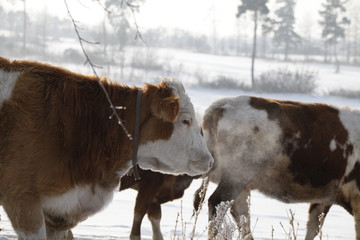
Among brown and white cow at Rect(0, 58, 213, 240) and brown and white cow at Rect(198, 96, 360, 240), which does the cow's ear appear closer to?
brown and white cow at Rect(0, 58, 213, 240)

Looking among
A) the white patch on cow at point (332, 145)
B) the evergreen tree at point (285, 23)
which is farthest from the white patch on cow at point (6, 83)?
the evergreen tree at point (285, 23)

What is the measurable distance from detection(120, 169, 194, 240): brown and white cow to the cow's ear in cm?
257

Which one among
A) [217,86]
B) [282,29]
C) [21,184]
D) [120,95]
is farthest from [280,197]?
[282,29]

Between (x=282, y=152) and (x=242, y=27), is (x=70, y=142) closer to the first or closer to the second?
(x=282, y=152)

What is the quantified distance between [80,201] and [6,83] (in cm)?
100

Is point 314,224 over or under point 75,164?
under

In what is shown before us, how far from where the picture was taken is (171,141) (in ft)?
15.7

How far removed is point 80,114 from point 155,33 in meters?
112

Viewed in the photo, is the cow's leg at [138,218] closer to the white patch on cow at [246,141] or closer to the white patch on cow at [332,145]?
the white patch on cow at [246,141]

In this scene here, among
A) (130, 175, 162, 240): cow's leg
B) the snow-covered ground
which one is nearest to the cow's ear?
the snow-covered ground

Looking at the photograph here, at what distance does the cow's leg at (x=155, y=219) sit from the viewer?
24.9 ft

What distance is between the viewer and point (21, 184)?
4254mm

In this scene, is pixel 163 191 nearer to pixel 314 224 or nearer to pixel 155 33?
pixel 314 224

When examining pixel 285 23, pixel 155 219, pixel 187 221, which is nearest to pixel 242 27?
pixel 285 23
